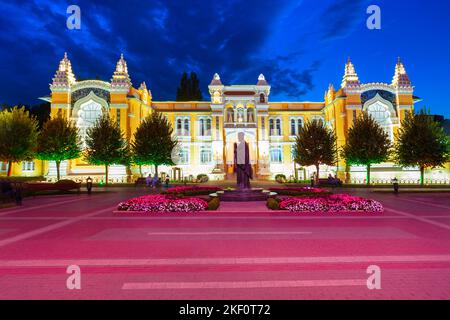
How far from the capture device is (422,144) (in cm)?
3228

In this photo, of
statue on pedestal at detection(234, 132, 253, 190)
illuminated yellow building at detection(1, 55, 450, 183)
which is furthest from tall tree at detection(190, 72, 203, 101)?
statue on pedestal at detection(234, 132, 253, 190)

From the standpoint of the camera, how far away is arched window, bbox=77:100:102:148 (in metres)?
42.2

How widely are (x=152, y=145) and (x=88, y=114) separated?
43.9ft

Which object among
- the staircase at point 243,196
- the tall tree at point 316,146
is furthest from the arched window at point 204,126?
the staircase at point 243,196

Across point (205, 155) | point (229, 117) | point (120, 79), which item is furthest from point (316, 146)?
point (120, 79)

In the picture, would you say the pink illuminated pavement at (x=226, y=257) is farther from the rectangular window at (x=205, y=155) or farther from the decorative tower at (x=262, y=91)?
the decorative tower at (x=262, y=91)

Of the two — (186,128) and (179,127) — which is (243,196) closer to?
(186,128)

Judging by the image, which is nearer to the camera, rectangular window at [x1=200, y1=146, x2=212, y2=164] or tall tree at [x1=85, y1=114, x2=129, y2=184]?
tall tree at [x1=85, y1=114, x2=129, y2=184]

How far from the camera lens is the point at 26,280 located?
5473 mm

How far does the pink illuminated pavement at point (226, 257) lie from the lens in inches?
195

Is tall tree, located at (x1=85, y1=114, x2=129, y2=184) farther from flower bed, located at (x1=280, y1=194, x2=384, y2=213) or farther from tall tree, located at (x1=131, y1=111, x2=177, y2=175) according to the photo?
flower bed, located at (x1=280, y1=194, x2=384, y2=213)

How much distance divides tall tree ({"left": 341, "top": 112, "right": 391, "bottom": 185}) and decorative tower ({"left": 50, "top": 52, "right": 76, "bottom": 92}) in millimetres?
41418
